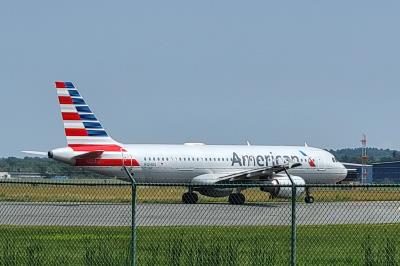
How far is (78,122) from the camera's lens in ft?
154

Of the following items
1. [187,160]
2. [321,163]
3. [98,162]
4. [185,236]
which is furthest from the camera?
[321,163]

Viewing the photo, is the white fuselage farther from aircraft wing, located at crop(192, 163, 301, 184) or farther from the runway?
the runway

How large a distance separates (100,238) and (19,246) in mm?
2719

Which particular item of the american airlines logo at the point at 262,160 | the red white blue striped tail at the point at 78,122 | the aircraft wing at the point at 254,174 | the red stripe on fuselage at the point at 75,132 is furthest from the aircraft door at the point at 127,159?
the american airlines logo at the point at 262,160

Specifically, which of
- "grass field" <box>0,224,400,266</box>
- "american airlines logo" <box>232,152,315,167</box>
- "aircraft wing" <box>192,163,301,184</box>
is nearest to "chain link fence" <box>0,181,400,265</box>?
"grass field" <box>0,224,400,266</box>

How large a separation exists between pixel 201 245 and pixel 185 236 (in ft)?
12.4

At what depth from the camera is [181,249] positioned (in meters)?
18.6

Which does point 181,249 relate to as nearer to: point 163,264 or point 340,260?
point 163,264

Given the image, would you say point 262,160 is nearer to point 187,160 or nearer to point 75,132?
point 187,160

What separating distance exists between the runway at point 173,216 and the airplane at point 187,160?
573 centimetres

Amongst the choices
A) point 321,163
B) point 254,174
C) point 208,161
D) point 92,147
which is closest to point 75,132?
point 92,147

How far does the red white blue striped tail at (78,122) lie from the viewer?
46875mm

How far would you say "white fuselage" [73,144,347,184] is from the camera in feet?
158

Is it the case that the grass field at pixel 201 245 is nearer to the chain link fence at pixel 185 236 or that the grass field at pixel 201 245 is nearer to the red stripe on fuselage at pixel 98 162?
the chain link fence at pixel 185 236
